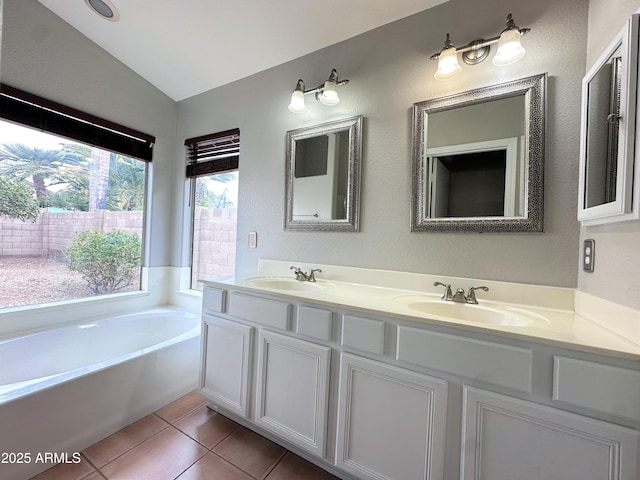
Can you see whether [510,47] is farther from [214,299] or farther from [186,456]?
[186,456]

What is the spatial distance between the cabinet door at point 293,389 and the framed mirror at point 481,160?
0.90 metres

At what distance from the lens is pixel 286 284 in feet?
5.89

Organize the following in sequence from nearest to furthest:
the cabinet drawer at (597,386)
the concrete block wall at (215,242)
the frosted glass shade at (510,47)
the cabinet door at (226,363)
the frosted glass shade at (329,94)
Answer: the cabinet drawer at (597,386) → the frosted glass shade at (510,47) → the cabinet door at (226,363) → the frosted glass shade at (329,94) → the concrete block wall at (215,242)

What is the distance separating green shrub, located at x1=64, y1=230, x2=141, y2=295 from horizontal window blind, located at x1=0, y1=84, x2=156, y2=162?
29.3 inches

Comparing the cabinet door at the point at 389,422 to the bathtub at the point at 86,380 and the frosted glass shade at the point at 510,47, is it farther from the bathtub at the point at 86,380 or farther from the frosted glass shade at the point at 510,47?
the frosted glass shade at the point at 510,47

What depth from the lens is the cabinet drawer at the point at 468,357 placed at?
2.89 ft

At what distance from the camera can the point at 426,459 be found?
1.02 meters

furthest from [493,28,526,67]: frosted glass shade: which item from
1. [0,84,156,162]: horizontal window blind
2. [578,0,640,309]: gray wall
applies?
[0,84,156,162]: horizontal window blind

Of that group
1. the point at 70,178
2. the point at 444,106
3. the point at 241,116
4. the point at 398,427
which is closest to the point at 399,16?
the point at 444,106

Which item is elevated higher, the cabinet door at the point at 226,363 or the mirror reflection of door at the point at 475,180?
the mirror reflection of door at the point at 475,180

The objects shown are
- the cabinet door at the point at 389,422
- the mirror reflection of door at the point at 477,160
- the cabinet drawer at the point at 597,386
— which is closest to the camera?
the cabinet drawer at the point at 597,386

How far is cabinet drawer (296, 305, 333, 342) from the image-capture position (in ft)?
4.06

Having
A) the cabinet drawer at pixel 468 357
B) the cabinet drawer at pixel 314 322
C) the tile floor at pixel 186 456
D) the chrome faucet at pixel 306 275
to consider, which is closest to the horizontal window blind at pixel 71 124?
the chrome faucet at pixel 306 275

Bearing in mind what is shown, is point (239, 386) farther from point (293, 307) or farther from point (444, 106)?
point (444, 106)
